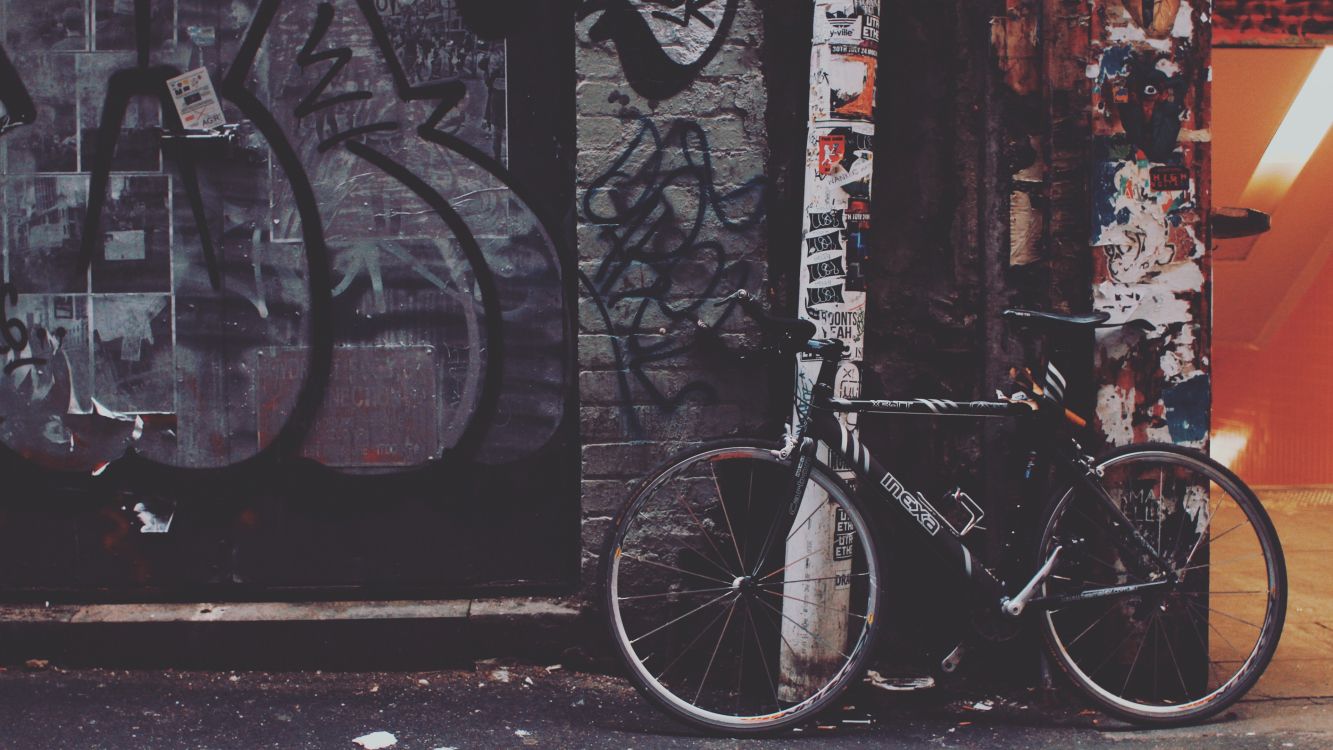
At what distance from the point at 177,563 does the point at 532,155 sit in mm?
1840

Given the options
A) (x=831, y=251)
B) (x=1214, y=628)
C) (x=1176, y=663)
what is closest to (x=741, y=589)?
(x=831, y=251)

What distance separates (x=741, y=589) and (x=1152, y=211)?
1773 mm

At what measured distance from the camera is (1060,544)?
10.7 ft

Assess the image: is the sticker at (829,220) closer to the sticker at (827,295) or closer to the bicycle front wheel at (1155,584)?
the sticker at (827,295)

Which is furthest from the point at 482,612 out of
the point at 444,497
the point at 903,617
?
the point at 903,617

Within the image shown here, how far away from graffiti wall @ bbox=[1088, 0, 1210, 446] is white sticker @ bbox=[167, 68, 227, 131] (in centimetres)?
285

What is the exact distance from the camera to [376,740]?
3.19 m

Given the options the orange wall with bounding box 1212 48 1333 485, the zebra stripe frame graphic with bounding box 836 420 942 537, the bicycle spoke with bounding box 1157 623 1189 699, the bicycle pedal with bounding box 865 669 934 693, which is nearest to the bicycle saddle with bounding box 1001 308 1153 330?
the zebra stripe frame graphic with bounding box 836 420 942 537

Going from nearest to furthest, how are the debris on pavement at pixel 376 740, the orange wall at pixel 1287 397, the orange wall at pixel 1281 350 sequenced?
the debris on pavement at pixel 376 740 < the orange wall at pixel 1281 350 < the orange wall at pixel 1287 397

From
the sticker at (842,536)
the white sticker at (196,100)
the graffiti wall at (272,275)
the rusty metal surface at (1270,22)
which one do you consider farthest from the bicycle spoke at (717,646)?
the rusty metal surface at (1270,22)

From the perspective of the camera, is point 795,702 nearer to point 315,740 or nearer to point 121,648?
point 315,740

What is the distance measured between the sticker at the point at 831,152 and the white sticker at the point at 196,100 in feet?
6.53

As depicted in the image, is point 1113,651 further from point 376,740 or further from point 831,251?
point 376,740

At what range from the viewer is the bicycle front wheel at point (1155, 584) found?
10.7 feet
